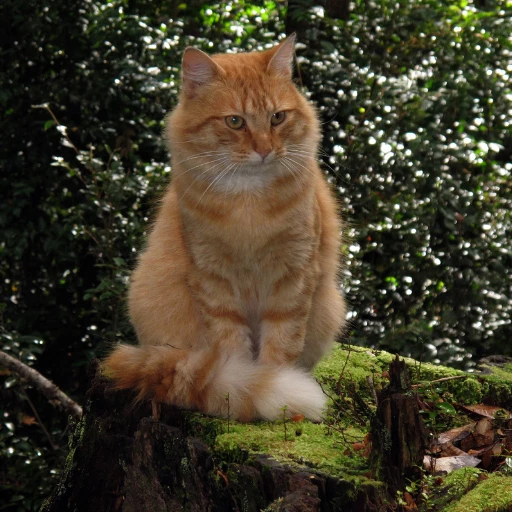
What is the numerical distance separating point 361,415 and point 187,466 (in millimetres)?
773

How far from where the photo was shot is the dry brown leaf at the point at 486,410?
3.07 metres

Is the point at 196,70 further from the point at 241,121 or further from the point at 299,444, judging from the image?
the point at 299,444

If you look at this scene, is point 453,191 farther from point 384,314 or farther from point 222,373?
point 222,373

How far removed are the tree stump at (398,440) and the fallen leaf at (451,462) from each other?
0.17 m

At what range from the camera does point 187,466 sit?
2420 millimetres

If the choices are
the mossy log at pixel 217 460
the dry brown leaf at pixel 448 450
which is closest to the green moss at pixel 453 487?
the mossy log at pixel 217 460

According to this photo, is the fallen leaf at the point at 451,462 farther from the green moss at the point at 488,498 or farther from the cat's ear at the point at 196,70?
the cat's ear at the point at 196,70

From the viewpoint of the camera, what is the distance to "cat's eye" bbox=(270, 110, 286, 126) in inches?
121

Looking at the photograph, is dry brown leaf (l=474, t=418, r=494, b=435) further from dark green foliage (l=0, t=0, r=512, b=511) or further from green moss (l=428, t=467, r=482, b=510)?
dark green foliage (l=0, t=0, r=512, b=511)

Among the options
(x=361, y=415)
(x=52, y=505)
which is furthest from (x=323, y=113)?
(x=52, y=505)

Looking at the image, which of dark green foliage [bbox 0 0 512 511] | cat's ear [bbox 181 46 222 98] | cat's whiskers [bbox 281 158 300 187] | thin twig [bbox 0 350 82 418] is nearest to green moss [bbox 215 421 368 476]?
cat's whiskers [bbox 281 158 300 187]

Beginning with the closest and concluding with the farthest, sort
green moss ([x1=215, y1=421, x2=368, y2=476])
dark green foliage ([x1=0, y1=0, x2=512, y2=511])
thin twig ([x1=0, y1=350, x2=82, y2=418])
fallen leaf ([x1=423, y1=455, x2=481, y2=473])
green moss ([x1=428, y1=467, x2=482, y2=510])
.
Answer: green moss ([x1=428, y1=467, x2=482, y2=510]), green moss ([x1=215, y1=421, x2=368, y2=476]), fallen leaf ([x1=423, y1=455, x2=481, y2=473]), thin twig ([x1=0, y1=350, x2=82, y2=418]), dark green foliage ([x1=0, y1=0, x2=512, y2=511])

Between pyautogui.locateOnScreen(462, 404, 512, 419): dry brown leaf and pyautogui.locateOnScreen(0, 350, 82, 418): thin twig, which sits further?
pyautogui.locateOnScreen(0, 350, 82, 418): thin twig

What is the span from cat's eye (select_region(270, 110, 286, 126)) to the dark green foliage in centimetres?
159
